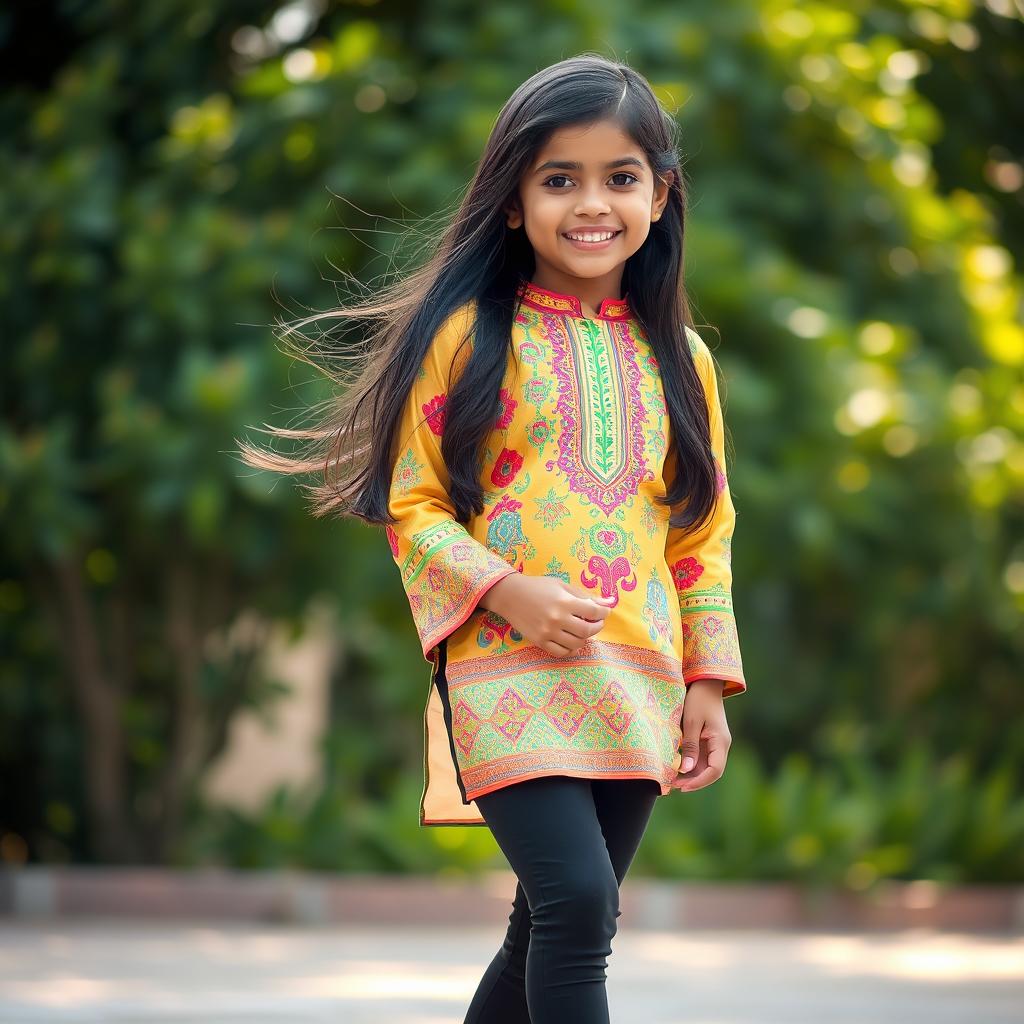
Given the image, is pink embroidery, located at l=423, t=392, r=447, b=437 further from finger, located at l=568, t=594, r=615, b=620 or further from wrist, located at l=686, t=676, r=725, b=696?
wrist, located at l=686, t=676, r=725, b=696

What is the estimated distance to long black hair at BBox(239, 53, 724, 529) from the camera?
8.61 feet

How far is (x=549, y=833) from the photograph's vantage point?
2.45 metres

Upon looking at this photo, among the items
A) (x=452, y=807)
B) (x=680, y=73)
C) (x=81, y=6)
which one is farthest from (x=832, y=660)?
(x=452, y=807)

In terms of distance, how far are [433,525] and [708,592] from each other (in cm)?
49

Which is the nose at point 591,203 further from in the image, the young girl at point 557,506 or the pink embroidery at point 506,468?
the pink embroidery at point 506,468

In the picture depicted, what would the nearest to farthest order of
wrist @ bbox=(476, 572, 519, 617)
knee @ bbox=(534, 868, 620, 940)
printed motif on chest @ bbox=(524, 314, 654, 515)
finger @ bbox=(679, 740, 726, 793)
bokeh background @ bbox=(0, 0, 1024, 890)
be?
knee @ bbox=(534, 868, 620, 940) → wrist @ bbox=(476, 572, 519, 617) → printed motif on chest @ bbox=(524, 314, 654, 515) → finger @ bbox=(679, 740, 726, 793) → bokeh background @ bbox=(0, 0, 1024, 890)

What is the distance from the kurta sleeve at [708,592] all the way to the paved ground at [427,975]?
205cm

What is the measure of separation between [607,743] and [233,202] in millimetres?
5114

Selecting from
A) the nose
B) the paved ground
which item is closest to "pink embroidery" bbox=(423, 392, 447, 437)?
the nose

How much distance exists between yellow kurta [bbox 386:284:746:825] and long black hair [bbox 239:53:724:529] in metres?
0.03

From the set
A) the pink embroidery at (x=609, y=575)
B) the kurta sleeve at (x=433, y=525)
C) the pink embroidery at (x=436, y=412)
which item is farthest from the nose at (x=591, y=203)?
the pink embroidery at (x=609, y=575)

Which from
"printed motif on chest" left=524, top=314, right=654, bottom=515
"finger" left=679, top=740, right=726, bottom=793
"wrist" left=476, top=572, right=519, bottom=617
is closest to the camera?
"wrist" left=476, top=572, right=519, bottom=617

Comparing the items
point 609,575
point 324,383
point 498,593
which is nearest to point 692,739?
point 609,575

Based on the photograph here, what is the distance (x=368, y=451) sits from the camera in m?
2.75
